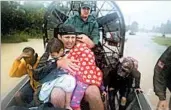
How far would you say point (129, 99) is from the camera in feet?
10.2

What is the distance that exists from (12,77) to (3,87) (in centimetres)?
8

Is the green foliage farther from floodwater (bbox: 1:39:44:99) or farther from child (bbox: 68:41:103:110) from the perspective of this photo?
child (bbox: 68:41:103:110)

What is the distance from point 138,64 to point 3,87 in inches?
28.3

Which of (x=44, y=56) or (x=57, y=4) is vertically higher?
(x=57, y=4)

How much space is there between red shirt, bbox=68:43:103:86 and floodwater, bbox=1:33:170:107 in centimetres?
17

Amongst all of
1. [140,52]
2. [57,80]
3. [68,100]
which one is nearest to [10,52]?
[57,80]

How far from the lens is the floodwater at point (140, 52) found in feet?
9.87

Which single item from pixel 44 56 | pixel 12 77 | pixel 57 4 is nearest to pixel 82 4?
pixel 57 4

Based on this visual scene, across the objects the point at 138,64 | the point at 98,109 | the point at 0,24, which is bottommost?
the point at 98,109

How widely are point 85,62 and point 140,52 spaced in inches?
11.2

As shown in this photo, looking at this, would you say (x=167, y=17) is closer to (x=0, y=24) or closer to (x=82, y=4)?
(x=82, y=4)

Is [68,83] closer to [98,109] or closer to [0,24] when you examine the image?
[98,109]

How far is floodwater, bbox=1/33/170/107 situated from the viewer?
3010mm

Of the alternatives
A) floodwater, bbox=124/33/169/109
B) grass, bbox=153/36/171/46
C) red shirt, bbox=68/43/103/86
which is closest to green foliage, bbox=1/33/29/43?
red shirt, bbox=68/43/103/86
